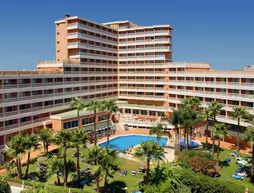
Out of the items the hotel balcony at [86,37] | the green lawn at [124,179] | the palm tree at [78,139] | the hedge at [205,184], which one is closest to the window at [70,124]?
the green lawn at [124,179]

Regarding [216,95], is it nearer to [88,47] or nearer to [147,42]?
[147,42]

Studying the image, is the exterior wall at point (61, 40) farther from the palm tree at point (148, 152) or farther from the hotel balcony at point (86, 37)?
the palm tree at point (148, 152)

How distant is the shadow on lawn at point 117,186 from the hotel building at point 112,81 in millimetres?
26131

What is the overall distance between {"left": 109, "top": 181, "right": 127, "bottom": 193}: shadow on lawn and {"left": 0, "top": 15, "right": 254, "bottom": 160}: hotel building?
2613 centimetres

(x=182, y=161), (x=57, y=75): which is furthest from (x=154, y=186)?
(x=57, y=75)

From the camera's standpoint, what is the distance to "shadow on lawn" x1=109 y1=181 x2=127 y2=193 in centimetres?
3622

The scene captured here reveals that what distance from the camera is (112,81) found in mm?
90125

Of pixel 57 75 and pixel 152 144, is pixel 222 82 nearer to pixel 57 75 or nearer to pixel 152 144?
pixel 152 144

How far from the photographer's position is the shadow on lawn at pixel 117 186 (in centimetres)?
3622

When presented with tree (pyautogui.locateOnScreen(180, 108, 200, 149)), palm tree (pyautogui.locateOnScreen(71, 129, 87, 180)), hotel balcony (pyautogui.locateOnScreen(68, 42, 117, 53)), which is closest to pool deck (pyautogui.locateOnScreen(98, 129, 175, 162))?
tree (pyautogui.locateOnScreen(180, 108, 200, 149))

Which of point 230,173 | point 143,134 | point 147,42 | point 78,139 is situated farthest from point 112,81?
point 230,173

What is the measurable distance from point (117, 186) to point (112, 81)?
56.4m

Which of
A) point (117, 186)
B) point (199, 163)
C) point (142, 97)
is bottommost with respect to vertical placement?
point (117, 186)

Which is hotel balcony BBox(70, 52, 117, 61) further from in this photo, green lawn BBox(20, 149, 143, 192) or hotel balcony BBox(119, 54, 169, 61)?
green lawn BBox(20, 149, 143, 192)
